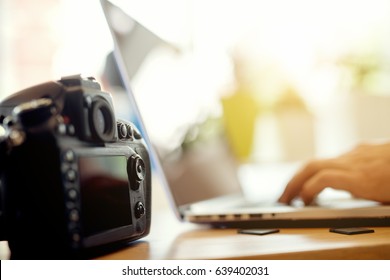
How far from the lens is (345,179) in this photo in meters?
0.68

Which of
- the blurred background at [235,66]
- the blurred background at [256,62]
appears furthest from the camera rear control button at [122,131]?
the blurred background at [256,62]

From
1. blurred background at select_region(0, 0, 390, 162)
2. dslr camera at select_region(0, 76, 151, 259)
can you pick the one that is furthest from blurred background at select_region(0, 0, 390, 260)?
dslr camera at select_region(0, 76, 151, 259)

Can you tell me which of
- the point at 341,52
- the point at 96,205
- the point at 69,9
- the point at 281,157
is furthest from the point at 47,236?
the point at 341,52

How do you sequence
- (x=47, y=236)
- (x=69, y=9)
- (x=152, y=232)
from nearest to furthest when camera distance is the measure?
(x=47, y=236), (x=152, y=232), (x=69, y=9)

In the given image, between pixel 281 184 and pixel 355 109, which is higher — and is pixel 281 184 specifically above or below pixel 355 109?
below

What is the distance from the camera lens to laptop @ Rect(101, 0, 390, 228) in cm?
60

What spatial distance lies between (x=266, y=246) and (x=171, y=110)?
1.27ft

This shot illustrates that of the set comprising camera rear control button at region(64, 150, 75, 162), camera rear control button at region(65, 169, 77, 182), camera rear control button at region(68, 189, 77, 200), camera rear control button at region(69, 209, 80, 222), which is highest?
camera rear control button at region(64, 150, 75, 162)

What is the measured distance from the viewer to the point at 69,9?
1.01m

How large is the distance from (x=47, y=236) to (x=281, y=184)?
32.3 inches

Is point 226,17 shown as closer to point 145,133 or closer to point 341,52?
point 341,52

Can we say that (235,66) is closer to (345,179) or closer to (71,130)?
(345,179)

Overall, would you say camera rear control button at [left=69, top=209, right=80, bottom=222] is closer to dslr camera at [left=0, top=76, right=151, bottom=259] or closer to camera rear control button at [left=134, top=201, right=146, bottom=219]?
dslr camera at [left=0, top=76, right=151, bottom=259]

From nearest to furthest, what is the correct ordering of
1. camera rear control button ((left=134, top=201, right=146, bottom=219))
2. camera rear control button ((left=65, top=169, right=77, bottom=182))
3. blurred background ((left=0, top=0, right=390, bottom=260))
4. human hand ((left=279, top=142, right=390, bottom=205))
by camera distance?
camera rear control button ((left=65, top=169, right=77, bottom=182))
camera rear control button ((left=134, top=201, right=146, bottom=219))
human hand ((left=279, top=142, right=390, bottom=205))
blurred background ((left=0, top=0, right=390, bottom=260))
